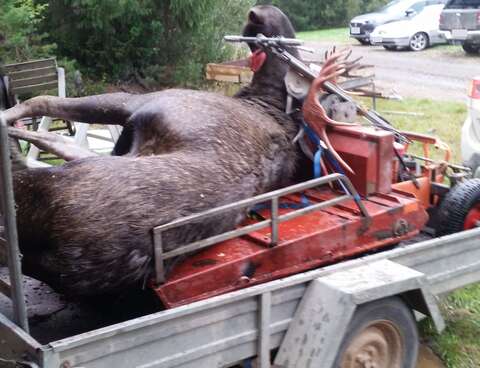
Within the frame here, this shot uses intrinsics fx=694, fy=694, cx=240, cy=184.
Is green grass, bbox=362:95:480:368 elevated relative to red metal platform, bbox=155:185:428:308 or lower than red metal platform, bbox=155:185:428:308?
lower

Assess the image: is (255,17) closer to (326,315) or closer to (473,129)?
(326,315)

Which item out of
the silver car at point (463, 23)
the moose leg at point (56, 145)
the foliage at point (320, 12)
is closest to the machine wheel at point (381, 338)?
the moose leg at point (56, 145)

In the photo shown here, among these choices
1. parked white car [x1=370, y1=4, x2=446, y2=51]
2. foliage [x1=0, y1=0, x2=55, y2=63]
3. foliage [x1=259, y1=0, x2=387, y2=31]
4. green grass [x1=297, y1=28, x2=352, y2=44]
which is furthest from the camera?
foliage [x1=259, y1=0, x2=387, y2=31]

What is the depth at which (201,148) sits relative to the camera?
3.62 m

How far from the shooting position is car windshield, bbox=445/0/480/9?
1929 centimetres

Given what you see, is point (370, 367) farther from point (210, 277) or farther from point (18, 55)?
point (18, 55)

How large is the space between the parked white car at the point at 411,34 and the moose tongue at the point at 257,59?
17512mm

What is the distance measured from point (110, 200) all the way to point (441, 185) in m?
2.52

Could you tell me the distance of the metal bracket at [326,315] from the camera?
315 centimetres

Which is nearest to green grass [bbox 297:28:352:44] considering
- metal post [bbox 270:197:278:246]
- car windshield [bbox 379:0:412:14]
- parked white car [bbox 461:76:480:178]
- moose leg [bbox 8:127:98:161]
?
car windshield [bbox 379:0:412:14]

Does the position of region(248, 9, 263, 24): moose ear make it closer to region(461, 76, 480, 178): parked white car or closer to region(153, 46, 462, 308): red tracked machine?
region(153, 46, 462, 308): red tracked machine

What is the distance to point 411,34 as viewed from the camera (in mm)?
21219

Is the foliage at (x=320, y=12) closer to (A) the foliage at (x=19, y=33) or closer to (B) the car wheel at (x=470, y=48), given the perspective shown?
(B) the car wheel at (x=470, y=48)

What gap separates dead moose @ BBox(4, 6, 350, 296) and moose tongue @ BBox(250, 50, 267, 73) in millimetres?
333
